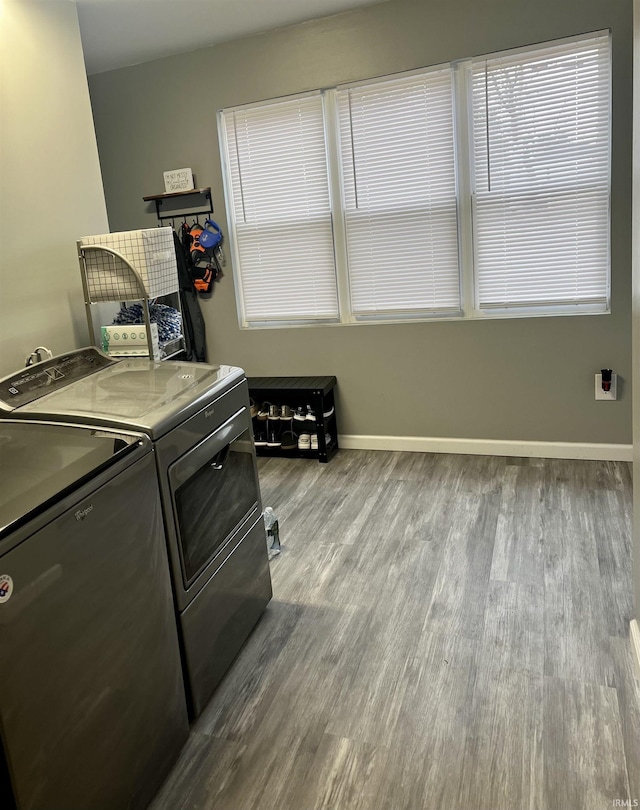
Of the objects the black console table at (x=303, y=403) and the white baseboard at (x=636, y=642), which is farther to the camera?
the black console table at (x=303, y=403)

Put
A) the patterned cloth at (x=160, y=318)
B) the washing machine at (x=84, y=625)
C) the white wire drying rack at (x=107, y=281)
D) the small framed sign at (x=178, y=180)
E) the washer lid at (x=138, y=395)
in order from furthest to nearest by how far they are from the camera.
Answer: the small framed sign at (x=178, y=180) < the patterned cloth at (x=160, y=318) < the white wire drying rack at (x=107, y=281) < the washer lid at (x=138, y=395) < the washing machine at (x=84, y=625)

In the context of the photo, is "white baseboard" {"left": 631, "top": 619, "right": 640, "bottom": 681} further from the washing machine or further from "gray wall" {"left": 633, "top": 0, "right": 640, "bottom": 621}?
the washing machine

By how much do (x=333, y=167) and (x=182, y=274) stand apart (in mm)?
1197

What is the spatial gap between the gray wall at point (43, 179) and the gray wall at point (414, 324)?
4.29ft

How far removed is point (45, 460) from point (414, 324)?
273cm

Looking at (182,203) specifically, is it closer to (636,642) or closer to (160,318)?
(160,318)

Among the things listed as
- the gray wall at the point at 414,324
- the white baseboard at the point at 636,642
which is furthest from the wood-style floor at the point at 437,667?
the gray wall at the point at 414,324

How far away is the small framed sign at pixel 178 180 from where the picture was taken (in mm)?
4148

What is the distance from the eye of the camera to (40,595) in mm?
1350

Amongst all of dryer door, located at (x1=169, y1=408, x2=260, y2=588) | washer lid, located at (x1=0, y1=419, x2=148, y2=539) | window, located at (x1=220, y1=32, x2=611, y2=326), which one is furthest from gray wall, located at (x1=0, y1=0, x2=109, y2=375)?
window, located at (x1=220, y1=32, x2=611, y2=326)

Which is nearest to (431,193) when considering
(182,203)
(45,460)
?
(182,203)

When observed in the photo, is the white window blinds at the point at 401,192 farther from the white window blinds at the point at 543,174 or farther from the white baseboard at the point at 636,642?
the white baseboard at the point at 636,642

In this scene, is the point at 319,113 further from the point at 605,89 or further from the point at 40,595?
the point at 40,595

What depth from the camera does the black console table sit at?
3.99 meters
